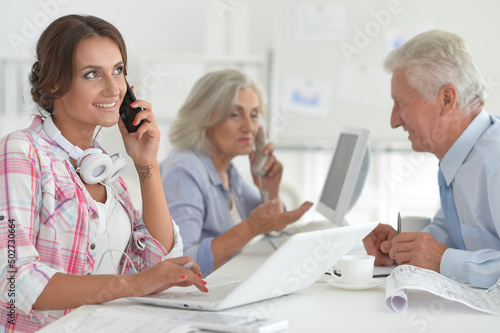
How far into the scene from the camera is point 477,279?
53.6 inches

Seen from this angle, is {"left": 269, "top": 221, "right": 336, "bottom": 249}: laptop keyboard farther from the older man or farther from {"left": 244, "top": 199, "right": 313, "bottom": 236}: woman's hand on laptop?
the older man

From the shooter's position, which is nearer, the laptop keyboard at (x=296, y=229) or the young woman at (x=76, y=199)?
the young woman at (x=76, y=199)

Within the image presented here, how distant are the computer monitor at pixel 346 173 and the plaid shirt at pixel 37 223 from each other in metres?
0.85

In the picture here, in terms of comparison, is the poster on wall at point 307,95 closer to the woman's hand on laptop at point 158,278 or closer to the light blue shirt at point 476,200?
the light blue shirt at point 476,200

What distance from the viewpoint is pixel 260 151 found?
253cm

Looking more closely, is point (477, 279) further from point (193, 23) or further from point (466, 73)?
point (193, 23)

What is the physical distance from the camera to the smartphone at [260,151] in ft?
8.27

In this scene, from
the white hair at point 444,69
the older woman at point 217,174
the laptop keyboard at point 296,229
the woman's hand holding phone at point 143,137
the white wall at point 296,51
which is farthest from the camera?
the white wall at point 296,51

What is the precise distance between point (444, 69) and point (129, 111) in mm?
929

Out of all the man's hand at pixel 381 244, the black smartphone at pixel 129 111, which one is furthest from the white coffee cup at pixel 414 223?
the black smartphone at pixel 129 111

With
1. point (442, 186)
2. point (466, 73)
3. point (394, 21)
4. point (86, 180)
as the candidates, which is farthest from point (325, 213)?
point (394, 21)

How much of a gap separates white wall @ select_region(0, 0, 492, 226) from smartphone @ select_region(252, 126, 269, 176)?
58.7 inches

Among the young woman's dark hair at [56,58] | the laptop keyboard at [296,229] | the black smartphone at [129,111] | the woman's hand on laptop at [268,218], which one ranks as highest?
the young woman's dark hair at [56,58]

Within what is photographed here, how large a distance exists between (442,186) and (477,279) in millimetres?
467
